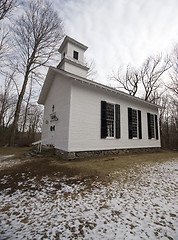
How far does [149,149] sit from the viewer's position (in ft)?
32.0

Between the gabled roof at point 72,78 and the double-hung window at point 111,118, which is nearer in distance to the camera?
the gabled roof at point 72,78

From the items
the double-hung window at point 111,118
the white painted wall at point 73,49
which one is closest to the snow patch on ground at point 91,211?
the double-hung window at point 111,118

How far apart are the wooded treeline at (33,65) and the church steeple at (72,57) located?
352 cm

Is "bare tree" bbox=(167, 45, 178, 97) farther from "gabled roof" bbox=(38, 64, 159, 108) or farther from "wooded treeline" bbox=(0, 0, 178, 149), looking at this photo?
"gabled roof" bbox=(38, 64, 159, 108)

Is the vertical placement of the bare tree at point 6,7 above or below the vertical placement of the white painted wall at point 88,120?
above

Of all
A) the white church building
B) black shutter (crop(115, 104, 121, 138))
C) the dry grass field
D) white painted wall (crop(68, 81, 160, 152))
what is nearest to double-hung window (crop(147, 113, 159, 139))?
the white church building

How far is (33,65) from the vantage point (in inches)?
499

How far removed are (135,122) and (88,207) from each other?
7998 mm

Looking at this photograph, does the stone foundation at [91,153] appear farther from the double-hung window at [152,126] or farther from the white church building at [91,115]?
the double-hung window at [152,126]

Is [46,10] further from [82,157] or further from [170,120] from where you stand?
[170,120]

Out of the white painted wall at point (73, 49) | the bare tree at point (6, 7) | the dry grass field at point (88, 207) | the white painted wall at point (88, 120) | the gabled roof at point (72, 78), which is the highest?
the white painted wall at point (73, 49)

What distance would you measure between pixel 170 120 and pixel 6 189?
22.9 m

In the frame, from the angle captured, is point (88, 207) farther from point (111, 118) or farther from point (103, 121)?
point (111, 118)

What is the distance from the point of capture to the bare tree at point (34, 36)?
36.2 ft
